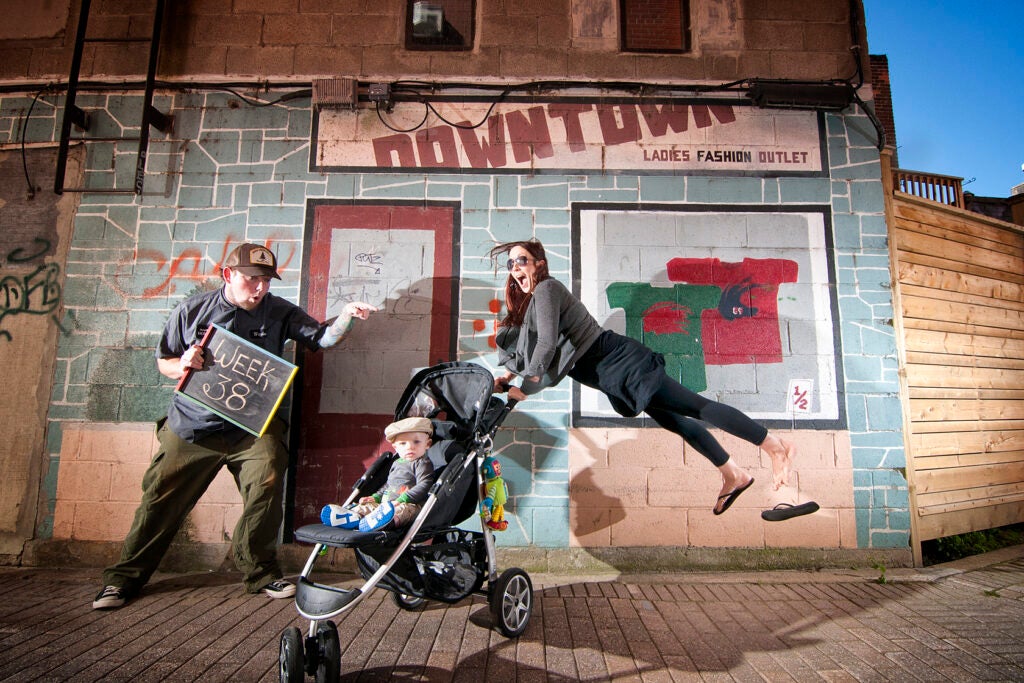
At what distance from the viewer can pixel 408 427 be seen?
2646mm

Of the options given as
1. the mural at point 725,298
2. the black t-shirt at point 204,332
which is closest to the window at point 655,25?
the mural at point 725,298

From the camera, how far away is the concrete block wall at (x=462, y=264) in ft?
13.0

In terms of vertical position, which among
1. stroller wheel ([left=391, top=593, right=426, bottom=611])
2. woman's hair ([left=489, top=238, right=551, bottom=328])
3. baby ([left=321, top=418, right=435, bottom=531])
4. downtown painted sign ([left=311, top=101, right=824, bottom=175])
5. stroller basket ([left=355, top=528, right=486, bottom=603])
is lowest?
stroller wheel ([left=391, top=593, right=426, bottom=611])

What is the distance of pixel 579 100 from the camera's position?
14.5 feet

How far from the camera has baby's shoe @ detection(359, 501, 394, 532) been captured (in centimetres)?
221

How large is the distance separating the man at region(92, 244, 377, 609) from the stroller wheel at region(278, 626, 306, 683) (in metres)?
1.42

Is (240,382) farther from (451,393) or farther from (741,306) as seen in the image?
(741,306)

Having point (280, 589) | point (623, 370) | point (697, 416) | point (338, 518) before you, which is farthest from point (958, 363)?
point (280, 589)

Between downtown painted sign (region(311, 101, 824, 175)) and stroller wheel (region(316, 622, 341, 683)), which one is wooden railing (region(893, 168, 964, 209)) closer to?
downtown painted sign (region(311, 101, 824, 175))

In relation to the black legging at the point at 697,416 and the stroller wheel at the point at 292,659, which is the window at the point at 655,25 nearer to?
the black legging at the point at 697,416

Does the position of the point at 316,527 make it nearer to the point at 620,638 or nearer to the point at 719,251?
the point at 620,638

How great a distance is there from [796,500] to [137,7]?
6707 millimetres

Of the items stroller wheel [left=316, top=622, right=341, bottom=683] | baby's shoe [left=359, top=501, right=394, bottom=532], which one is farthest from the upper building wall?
stroller wheel [left=316, top=622, right=341, bottom=683]

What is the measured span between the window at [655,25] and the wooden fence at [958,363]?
2.18 metres
